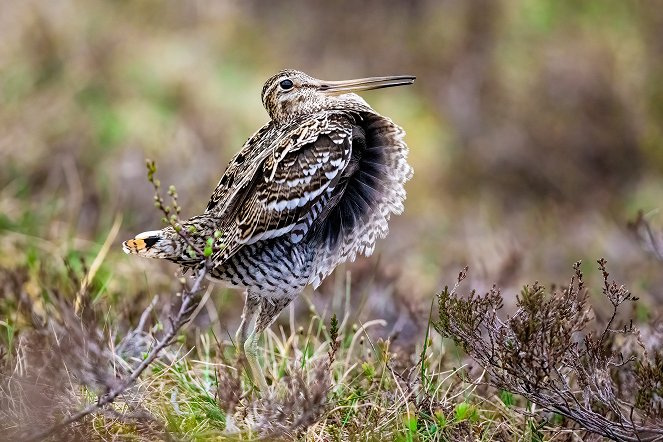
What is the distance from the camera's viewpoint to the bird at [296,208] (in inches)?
183

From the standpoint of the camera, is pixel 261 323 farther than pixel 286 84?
No

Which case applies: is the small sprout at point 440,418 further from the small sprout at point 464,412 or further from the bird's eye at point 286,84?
the bird's eye at point 286,84

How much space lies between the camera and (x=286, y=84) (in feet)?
17.0

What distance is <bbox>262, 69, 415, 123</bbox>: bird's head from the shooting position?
5.17m

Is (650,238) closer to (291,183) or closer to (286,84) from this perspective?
(286,84)

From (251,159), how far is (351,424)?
1.40 metres

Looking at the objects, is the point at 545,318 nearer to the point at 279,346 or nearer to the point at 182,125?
the point at 279,346

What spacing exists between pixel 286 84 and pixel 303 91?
10cm

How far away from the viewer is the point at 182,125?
11.4 m

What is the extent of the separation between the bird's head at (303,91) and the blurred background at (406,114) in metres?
2.33

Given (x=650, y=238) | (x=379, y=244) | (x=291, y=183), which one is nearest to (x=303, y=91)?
(x=291, y=183)

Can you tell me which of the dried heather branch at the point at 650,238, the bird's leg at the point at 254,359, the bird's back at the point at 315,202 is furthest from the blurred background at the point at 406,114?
the bird's back at the point at 315,202

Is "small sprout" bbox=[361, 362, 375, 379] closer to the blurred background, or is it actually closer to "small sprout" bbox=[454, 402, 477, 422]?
"small sprout" bbox=[454, 402, 477, 422]

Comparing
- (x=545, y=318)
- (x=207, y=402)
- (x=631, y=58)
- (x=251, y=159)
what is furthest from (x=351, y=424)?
(x=631, y=58)
